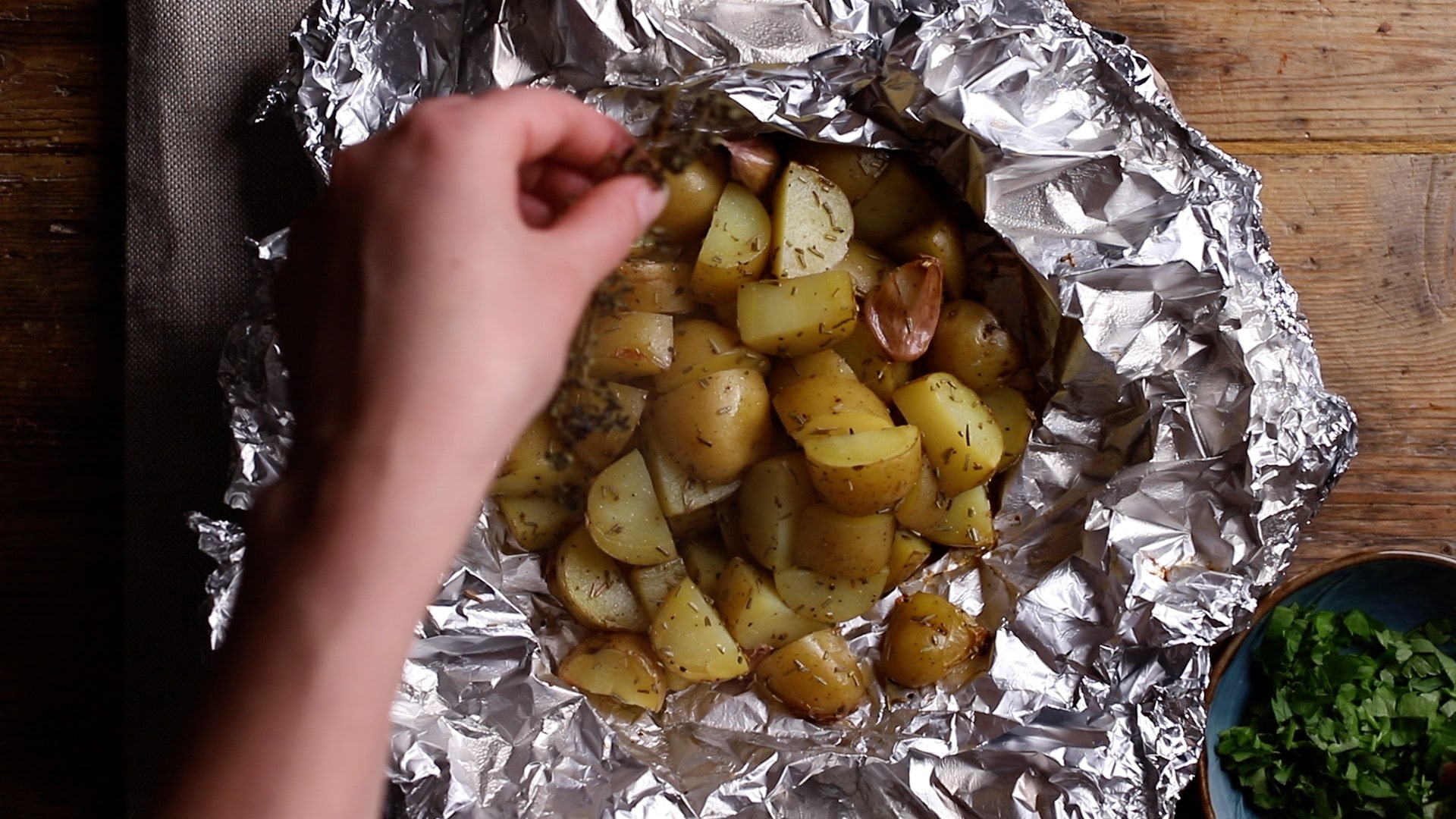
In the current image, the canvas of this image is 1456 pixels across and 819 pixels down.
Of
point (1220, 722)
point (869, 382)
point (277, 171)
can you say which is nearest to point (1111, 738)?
point (1220, 722)

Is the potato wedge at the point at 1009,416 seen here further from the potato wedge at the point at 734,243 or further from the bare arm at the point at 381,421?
the bare arm at the point at 381,421

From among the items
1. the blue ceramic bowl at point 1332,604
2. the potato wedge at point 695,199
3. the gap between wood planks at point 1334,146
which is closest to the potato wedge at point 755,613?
the potato wedge at point 695,199

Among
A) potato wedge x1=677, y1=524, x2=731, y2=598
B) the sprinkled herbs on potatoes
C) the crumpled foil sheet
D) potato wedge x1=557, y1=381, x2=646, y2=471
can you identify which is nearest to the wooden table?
the crumpled foil sheet

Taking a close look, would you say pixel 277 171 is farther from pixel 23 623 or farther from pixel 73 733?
pixel 73 733

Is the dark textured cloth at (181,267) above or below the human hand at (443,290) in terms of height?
below

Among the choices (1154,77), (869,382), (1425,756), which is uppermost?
(1154,77)

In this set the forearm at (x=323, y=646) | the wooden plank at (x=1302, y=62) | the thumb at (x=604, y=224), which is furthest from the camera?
the wooden plank at (x=1302, y=62)

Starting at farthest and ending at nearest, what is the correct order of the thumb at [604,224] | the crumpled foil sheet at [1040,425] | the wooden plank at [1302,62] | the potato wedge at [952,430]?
1. the wooden plank at [1302,62]
2. the potato wedge at [952,430]
3. the crumpled foil sheet at [1040,425]
4. the thumb at [604,224]
